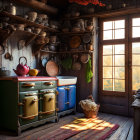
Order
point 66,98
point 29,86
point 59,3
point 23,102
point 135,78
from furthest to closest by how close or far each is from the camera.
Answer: point 59,3, point 135,78, point 66,98, point 29,86, point 23,102

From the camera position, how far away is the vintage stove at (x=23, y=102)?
312 cm

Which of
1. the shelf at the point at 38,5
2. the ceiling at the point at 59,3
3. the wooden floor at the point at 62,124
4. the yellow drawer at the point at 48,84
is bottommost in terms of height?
the wooden floor at the point at 62,124

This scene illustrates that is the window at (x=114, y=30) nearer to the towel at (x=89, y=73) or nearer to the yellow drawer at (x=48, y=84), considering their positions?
the towel at (x=89, y=73)

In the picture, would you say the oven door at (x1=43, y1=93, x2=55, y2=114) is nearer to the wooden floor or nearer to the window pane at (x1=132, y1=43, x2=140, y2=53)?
the wooden floor

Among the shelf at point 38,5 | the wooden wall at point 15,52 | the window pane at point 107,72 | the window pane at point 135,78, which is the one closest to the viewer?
the wooden wall at point 15,52

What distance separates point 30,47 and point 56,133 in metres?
2.09

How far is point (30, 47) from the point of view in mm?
4336

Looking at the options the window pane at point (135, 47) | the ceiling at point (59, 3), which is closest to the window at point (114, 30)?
the window pane at point (135, 47)

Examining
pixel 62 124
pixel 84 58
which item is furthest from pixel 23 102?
pixel 84 58

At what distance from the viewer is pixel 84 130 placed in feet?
10.9

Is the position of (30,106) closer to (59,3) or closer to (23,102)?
(23,102)

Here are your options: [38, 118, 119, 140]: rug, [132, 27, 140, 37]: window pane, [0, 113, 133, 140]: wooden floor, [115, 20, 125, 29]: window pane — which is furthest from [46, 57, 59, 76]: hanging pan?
[132, 27, 140, 37]: window pane

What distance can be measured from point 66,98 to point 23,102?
1324 millimetres

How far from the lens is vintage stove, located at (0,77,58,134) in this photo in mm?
3117
